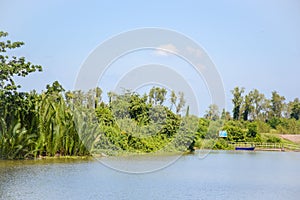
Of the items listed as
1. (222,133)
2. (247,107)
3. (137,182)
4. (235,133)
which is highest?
(247,107)

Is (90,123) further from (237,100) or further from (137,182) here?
(237,100)

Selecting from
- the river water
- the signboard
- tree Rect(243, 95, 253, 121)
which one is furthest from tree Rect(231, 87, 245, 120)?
the river water

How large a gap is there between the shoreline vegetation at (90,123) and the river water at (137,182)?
1161mm

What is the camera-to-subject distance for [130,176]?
13.3 meters

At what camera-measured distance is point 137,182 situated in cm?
1214

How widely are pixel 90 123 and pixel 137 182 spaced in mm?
7131

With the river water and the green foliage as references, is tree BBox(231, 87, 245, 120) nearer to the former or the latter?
the green foliage

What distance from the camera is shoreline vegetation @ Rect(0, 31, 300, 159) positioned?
53.9 feet

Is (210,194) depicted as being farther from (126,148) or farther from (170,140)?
(170,140)

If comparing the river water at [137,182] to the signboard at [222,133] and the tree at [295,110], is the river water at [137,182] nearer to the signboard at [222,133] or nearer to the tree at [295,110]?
the signboard at [222,133]

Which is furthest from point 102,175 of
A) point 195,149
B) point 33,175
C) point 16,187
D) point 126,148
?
point 195,149

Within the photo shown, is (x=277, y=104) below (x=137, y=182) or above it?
above

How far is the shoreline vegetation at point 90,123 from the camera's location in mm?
16438

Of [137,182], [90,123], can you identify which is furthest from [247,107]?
[137,182]
